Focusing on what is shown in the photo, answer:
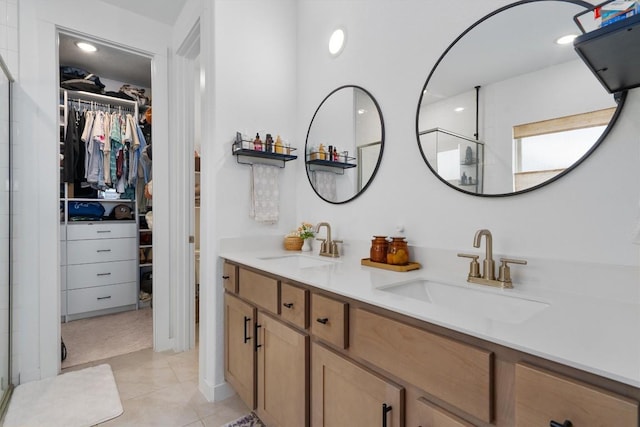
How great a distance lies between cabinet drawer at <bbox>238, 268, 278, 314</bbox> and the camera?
1398mm

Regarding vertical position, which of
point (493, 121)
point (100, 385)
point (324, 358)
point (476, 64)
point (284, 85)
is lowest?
point (100, 385)

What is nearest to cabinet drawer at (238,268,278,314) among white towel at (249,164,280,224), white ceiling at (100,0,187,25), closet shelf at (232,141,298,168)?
white towel at (249,164,280,224)

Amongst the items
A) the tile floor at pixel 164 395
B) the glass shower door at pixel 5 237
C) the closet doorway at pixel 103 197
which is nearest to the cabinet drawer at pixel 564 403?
the tile floor at pixel 164 395

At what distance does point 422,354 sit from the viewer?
793 millimetres

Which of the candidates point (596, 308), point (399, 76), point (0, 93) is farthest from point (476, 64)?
point (0, 93)

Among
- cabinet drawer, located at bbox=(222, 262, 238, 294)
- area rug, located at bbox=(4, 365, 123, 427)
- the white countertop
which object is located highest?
the white countertop

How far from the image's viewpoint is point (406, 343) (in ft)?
2.73

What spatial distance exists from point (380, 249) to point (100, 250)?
324 centimetres

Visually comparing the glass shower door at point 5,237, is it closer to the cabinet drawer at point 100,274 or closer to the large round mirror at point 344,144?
the cabinet drawer at point 100,274

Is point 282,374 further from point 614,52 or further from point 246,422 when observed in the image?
point 614,52

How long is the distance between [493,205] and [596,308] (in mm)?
470

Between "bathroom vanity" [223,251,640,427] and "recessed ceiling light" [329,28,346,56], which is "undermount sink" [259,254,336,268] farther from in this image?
"recessed ceiling light" [329,28,346,56]

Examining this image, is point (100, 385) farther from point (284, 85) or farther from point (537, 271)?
point (537, 271)

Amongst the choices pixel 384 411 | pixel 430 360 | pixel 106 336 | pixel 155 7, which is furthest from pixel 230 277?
pixel 155 7
